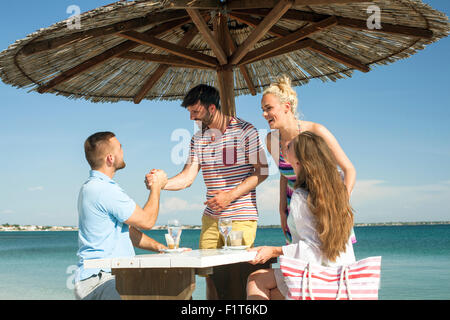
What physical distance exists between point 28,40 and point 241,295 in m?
2.23

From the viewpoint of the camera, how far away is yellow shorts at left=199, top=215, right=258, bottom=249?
3.12m

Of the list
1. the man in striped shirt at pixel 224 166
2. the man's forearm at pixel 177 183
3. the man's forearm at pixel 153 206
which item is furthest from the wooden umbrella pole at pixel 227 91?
the man's forearm at pixel 153 206

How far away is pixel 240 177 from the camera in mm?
3252

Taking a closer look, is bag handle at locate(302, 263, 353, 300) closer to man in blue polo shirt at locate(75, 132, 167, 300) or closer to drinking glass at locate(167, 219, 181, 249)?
drinking glass at locate(167, 219, 181, 249)

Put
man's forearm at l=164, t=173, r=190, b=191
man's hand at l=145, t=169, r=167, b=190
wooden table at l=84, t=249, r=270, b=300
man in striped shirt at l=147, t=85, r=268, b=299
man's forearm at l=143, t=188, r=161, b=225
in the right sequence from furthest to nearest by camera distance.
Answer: man's forearm at l=164, t=173, r=190, b=191 < man in striped shirt at l=147, t=85, r=268, b=299 < man's hand at l=145, t=169, r=167, b=190 < man's forearm at l=143, t=188, r=161, b=225 < wooden table at l=84, t=249, r=270, b=300

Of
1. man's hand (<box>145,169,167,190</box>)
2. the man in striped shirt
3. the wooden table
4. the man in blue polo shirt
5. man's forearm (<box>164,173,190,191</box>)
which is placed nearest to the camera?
the wooden table

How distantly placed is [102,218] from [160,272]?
470 millimetres

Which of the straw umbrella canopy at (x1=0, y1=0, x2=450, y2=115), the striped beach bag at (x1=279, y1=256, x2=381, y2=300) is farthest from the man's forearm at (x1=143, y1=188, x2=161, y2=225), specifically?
the straw umbrella canopy at (x1=0, y1=0, x2=450, y2=115)

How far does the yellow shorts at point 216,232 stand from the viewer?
10.2 feet

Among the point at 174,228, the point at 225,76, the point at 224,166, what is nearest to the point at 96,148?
the point at 174,228

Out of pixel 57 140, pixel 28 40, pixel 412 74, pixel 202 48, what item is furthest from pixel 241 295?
pixel 412 74

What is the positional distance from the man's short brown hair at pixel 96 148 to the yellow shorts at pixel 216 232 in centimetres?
101

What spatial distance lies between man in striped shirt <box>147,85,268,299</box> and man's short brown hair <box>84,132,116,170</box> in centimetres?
80
